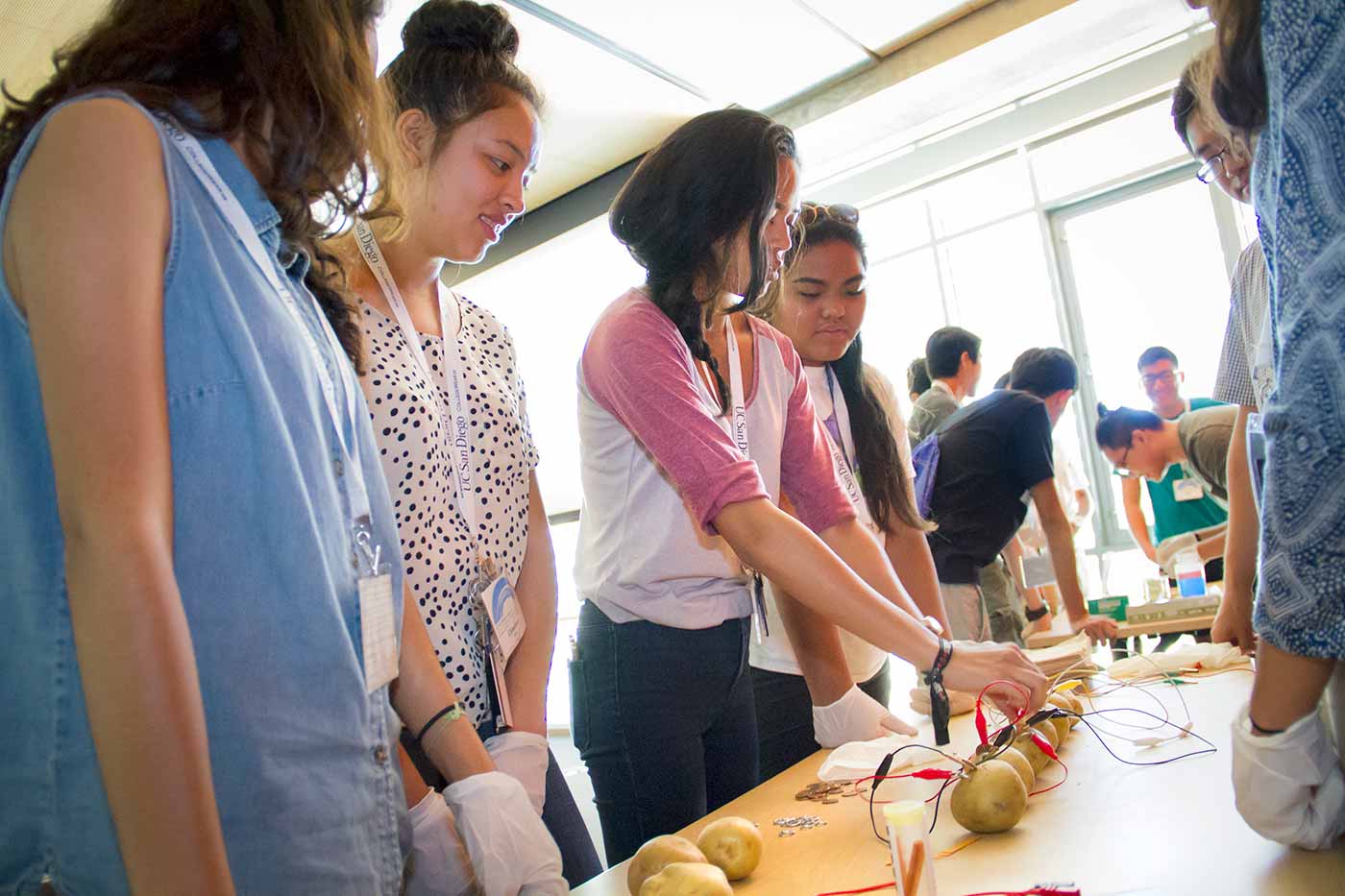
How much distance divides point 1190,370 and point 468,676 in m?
5.70

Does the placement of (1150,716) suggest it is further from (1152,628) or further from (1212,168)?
(1152,628)

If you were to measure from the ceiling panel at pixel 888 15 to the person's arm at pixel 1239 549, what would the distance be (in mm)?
3160

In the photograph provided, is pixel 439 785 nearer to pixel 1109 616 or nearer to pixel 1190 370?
pixel 1109 616

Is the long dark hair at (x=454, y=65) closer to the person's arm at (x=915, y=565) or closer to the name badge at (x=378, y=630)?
the name badge at (x=378, y=630)

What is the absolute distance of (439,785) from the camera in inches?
42.3

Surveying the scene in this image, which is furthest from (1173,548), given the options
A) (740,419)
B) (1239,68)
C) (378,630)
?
(378,630)

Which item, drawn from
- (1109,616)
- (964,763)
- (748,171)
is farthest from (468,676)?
(1109,616)

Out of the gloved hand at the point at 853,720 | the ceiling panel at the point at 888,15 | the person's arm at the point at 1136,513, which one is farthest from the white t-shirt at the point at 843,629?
the person's arm at the point at 1136,513

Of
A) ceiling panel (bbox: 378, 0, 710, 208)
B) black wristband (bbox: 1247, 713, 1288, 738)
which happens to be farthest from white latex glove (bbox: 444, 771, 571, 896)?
ceiling panel (bbox: 378, 0, 710, 208)

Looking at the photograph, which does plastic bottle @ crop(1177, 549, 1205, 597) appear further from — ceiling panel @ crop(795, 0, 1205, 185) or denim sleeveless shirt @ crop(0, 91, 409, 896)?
denim sleeveless shirt @ crop(0, 91, 409, 896)

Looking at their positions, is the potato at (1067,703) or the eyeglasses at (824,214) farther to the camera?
the eyeglasses at (824,214)

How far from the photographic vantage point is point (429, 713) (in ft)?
3.34

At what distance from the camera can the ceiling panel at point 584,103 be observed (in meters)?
4.15

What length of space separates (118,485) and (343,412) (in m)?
0.28
